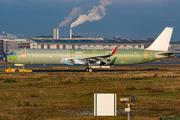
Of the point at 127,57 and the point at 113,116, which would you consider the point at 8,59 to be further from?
the point at 113,116

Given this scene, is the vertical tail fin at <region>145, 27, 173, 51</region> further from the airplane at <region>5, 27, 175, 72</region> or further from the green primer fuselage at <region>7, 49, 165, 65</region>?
the green primer fuselage at <region>7, 49, 165, 65</region>

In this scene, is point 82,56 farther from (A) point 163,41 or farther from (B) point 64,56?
(A) point 163,41

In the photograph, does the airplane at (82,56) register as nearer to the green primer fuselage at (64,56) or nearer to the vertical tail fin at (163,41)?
the green primer fuselage at (64,56)

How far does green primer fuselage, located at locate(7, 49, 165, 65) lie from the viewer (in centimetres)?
5900

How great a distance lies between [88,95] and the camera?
27.5m

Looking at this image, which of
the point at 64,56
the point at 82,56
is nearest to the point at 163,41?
the point at 82,56

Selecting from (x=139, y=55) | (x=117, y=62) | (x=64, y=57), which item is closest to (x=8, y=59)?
(x=64, y=57)

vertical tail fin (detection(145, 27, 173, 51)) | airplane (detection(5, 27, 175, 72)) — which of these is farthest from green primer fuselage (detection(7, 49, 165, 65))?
vertical tail fin (detection(145, 27, 173, 51))

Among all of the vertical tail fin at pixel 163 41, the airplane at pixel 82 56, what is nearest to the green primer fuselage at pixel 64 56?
the airplane at pixel 82 56

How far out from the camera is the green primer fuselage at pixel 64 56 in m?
59.0

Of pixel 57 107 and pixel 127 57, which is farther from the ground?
pixel 127 57

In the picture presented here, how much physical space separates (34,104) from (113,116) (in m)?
7.96

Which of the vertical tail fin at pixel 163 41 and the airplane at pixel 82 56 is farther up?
the vertical tail fin at pixel 163 41

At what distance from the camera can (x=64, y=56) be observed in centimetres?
5900
